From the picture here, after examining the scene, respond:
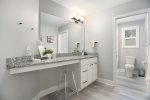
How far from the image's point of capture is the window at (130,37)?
13.6 feet

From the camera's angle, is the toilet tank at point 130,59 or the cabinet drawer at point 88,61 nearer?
the cabinet drawer at point 88,61

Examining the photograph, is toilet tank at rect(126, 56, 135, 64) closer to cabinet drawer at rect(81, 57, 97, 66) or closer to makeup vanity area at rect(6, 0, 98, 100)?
makeup vanity area at rect(6, 0, 98, 100)

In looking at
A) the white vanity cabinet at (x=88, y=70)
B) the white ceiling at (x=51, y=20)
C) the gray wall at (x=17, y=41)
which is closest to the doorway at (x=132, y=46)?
the white vanity cabinet at (x=88, y=70)

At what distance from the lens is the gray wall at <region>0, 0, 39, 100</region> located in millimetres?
1392

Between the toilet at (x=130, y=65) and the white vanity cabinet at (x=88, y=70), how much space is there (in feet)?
5.28

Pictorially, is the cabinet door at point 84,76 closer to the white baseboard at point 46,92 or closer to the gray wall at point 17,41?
the white baseboard at point 46,92

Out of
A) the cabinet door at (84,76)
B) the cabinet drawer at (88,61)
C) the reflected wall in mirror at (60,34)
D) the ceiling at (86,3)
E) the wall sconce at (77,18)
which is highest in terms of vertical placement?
the ceiling at (86,3)

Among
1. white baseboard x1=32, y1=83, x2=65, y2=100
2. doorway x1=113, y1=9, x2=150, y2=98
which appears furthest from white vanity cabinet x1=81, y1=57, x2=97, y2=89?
doorway x1=113, y1=9, x2=150, y2=98

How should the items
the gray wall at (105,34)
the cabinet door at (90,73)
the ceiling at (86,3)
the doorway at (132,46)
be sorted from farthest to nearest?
the doorway at (132,46)
the gray wall at (105,34)
the cabinet door at (90,73)
the ceiling at (86,3)

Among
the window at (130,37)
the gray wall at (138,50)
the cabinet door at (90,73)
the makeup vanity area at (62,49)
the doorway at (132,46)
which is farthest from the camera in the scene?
the window at (130,37)

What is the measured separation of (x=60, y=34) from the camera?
2.66 meters

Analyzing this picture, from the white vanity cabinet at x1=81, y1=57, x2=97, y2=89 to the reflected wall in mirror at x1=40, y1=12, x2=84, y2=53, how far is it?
2.34 ft

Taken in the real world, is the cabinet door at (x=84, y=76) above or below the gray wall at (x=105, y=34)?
below

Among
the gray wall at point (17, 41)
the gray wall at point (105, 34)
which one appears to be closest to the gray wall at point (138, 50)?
the gray wall at point (105, 34)
